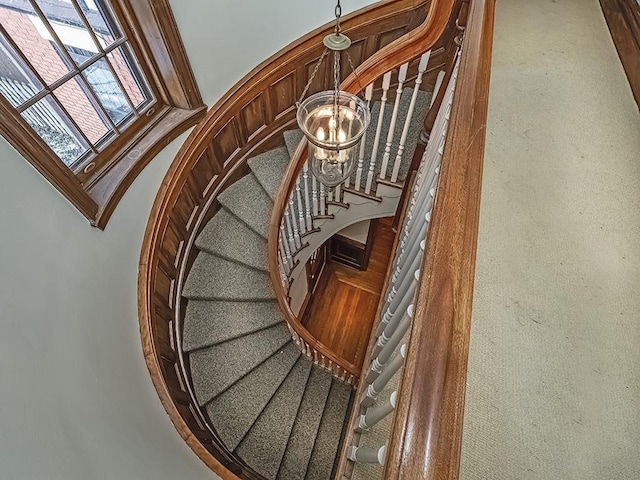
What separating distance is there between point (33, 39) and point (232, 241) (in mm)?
1804

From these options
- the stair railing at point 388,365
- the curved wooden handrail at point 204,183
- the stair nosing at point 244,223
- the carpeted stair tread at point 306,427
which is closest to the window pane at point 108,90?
the curved wooden handrail at point 204,183

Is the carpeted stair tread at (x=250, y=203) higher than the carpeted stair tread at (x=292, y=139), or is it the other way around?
the carpeted stair tread at (x=292, y=139)

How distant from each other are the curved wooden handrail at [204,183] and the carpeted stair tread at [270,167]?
3.2 inches

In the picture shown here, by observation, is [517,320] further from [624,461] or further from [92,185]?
[92,185]

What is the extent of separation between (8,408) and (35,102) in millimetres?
1194

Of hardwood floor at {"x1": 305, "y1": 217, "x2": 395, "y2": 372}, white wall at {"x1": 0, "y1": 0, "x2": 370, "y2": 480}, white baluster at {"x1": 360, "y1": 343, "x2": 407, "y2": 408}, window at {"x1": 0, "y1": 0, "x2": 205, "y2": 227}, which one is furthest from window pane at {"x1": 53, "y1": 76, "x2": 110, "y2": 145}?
hardwood floor at {"x1": 305, "y1": 217, "x2": 395, "y2": 372}

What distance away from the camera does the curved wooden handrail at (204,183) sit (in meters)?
2.46

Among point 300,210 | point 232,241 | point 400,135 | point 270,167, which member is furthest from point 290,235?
point 400,135

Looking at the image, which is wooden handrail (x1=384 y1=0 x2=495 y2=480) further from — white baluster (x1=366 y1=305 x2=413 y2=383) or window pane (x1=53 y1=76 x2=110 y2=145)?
window pane (x1=53 y1=76 x2=110 y2=145)

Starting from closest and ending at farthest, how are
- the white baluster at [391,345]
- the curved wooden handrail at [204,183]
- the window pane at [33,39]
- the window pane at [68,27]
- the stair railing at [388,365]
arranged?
1. the white baluster at [391,345]
2. the stair railing at [388,365]
3. the window pane at [33,39]
4. the window pane at [68,27]
5. the curved wooden handrail at [204,183]

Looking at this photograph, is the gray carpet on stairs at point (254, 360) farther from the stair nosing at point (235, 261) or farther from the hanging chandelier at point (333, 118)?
the hanging chandelier at point (333, 118)

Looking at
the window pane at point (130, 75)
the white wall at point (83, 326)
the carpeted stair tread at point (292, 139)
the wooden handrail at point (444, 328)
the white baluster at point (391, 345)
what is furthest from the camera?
the carpeted stair tread at point (292, 139)

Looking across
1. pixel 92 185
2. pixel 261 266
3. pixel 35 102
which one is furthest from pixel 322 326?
pixel 35 102

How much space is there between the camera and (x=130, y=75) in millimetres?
2354
